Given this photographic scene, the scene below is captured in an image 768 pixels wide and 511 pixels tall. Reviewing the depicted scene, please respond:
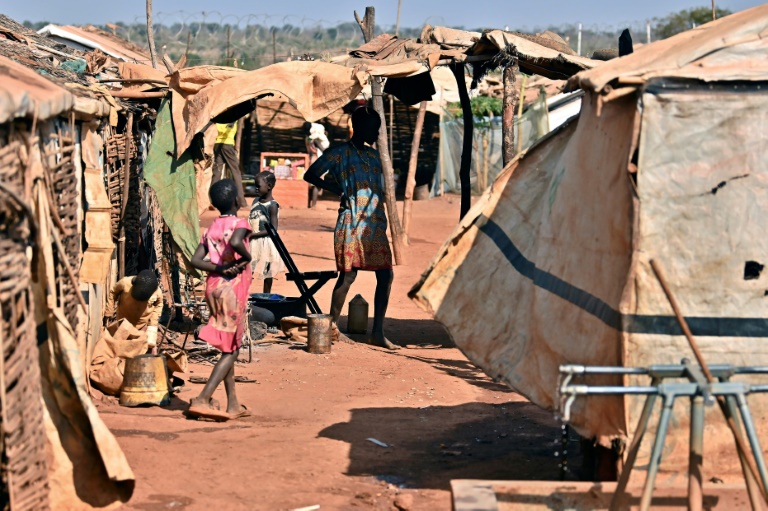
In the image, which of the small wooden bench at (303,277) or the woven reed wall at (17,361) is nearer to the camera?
the woven reed wall at (17,361)

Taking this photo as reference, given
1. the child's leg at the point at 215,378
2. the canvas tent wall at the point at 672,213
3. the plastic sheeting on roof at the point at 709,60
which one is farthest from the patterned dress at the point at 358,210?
the plastic sheeting on roof at the point at 709,60

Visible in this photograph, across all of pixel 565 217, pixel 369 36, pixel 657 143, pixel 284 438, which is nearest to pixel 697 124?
pixel 657 143

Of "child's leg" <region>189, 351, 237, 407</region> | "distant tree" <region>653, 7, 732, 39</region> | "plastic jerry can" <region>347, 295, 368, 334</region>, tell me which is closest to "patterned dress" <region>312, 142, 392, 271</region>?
"plastic jerry can" <region>347, 295, 368, 334</region>

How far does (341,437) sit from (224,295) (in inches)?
44.8

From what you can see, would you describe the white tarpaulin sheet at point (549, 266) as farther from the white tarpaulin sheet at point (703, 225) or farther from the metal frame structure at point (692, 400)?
the metal frame structure at point (692, 400)

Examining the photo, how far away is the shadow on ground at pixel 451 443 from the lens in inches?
224

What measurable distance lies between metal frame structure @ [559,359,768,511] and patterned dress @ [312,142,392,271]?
18.8 feet

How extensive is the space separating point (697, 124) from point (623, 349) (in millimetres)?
930

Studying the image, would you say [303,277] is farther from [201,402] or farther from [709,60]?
[709,60]

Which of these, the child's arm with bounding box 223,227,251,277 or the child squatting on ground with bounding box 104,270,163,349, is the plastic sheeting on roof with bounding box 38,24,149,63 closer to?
the child squatting on ground with bounding box 104,270,163,349

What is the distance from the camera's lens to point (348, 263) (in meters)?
9.49

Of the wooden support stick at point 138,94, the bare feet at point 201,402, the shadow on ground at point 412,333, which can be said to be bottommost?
the shadow on ground at point 412,333

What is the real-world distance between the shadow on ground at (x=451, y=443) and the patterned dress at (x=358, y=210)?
2.46 meters

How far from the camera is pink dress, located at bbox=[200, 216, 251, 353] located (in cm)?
665
